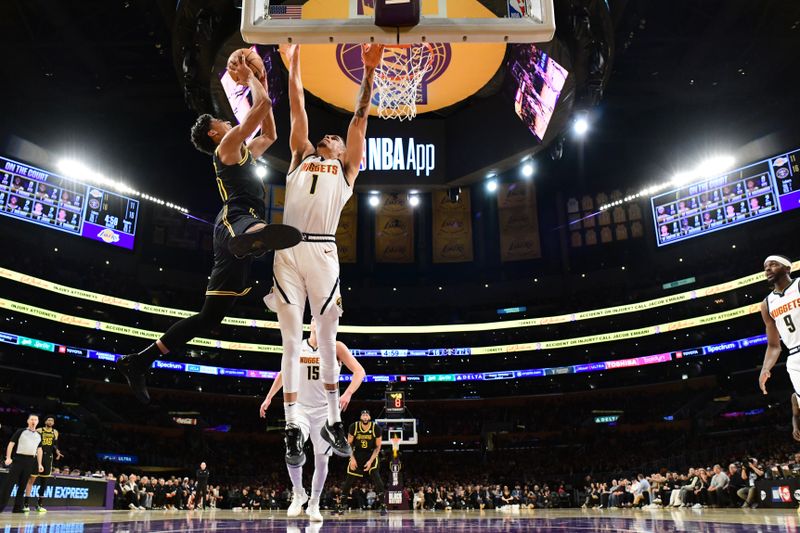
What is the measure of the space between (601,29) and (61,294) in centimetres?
2995

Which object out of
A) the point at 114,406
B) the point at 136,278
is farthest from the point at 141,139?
the point at 114,406

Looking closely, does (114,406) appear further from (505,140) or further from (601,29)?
(601,29)

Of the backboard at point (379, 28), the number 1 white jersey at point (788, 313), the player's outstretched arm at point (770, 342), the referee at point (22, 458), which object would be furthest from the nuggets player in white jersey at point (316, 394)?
the referee at point (22, 458)

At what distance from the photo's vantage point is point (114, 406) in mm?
34438

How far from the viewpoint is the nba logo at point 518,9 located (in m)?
5.37

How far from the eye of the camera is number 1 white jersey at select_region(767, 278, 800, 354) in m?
7.14

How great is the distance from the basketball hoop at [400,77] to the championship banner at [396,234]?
21463mm

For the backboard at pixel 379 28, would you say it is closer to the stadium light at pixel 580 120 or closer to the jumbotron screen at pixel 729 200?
the stadium light at pixel 580 120

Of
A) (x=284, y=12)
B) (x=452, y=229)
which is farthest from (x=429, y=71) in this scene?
(x=452, y=229)

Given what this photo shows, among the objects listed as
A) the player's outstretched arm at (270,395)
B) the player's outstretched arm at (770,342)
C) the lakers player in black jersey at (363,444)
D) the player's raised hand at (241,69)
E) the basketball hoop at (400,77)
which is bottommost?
the lakers player in black jersey at (363,444)

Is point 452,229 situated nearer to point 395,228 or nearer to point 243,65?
point 395,228

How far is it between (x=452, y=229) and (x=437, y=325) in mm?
7011

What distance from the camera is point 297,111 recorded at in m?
5.79

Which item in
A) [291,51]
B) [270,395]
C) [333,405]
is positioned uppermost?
[291,51]
